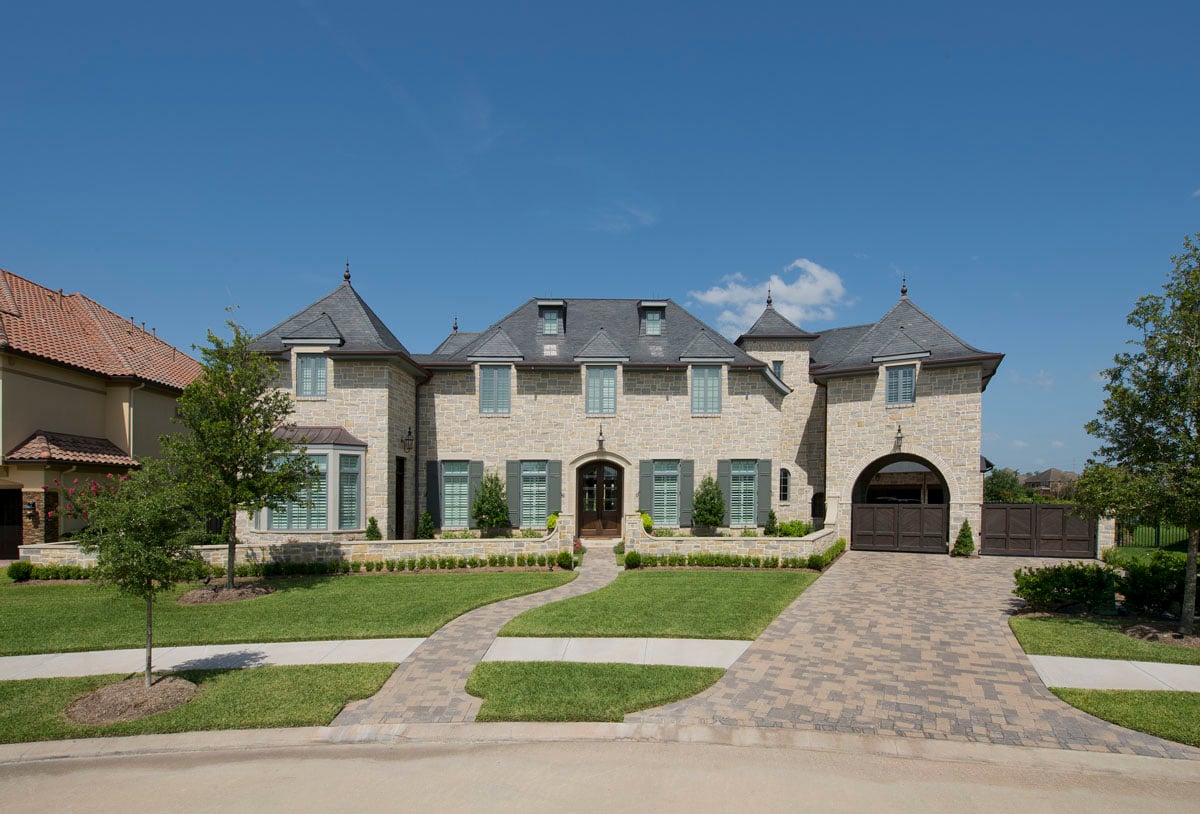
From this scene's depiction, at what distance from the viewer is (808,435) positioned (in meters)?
24.0

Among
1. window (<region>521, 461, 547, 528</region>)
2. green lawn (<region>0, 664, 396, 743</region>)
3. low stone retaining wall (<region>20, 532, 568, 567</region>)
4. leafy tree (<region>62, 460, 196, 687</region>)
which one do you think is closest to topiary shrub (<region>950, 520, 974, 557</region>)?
low stone retaining wall (<region>20, 532, 568, 567</region>)

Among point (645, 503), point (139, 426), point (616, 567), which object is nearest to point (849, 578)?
point (616, 567)

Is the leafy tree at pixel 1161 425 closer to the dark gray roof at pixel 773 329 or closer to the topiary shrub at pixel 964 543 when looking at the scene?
the topiary shrub at pixel 964 543

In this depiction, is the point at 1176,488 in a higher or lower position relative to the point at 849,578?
higher

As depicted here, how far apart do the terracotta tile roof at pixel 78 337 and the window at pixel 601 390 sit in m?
15.8

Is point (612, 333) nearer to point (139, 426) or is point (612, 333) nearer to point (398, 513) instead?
point (398, 513)

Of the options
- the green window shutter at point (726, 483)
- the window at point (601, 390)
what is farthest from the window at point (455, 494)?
the green window shutter at point (726, 483)

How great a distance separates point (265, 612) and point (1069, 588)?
1630cm

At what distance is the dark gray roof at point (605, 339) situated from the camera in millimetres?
21938

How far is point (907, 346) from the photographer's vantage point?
811 inches

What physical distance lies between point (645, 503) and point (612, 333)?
22.0 ft

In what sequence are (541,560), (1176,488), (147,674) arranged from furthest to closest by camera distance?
(541,560) → (1176,488) → (147,674)

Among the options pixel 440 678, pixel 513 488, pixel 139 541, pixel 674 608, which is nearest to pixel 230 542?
pixel 139 541

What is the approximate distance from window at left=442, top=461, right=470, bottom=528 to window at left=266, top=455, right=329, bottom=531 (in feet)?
14.2
